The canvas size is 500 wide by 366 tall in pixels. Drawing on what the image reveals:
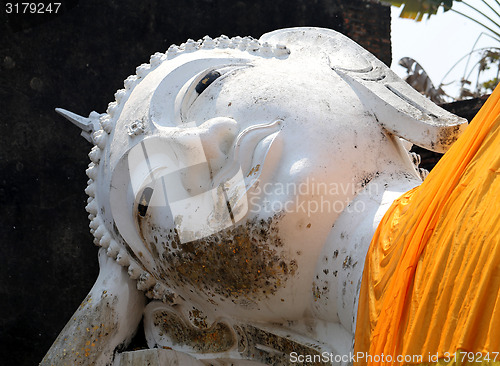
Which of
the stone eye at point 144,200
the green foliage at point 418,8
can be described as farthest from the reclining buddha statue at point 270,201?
the green foliage at point 418,8

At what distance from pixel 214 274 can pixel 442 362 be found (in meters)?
0.96

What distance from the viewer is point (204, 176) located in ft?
8.34

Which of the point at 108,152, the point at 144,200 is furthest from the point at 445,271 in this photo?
the point at 108,152

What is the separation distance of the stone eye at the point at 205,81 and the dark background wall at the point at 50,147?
79.6 inches

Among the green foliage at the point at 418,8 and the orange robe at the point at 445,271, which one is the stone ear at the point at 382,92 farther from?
the green foliage at the point at 418,8

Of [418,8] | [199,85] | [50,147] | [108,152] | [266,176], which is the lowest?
[50,147]

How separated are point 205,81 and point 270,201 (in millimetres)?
642

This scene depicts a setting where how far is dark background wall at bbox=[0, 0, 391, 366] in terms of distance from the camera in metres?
4.35

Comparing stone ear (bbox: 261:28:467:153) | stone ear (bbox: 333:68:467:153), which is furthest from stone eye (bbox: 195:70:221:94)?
stone ear (bbox: 333:68:467:153)

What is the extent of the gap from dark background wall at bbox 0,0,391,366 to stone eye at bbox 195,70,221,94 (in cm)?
202

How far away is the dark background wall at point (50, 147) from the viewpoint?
4.35 metres

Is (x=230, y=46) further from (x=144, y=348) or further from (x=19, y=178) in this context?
(x=19, y=178)

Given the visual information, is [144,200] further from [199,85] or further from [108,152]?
[199,85]

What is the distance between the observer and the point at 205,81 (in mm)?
2723
